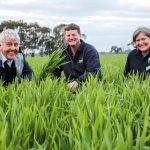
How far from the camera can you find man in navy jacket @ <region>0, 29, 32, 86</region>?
4.21 metres

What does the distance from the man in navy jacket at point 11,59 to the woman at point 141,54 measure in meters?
1.28

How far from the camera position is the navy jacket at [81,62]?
5.03 metres

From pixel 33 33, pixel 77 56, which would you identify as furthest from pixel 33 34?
pixel 77 56

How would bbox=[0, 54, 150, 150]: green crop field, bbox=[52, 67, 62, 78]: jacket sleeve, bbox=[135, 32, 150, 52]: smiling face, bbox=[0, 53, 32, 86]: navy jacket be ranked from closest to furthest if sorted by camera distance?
bbox=[0, 54, 150, 150]: green crop field, bbox=[0, 53, 32, 86]: navy jacket, bbox=[135, 32, 150, 52]: smiling face, bbox=[52, 67, 62, 78]: jacket sleeve

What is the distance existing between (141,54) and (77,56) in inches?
31.1

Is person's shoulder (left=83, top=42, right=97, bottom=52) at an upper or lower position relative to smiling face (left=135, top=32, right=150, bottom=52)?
lower

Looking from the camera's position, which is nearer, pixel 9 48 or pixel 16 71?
pixel 9 48

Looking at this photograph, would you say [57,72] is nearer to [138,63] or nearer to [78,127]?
[138,63]

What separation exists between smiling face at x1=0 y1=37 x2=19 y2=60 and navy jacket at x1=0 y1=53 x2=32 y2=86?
0.16 metres

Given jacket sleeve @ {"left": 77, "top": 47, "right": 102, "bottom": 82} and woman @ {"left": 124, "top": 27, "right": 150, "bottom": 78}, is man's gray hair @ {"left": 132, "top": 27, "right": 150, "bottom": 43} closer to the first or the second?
woman @ {"left": 124, "top": 27, "right": 150, "bottom": 78}

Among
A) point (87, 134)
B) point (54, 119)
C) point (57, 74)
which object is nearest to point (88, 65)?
point (57, 74)

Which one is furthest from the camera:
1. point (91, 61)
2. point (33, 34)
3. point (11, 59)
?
point (33, 34)

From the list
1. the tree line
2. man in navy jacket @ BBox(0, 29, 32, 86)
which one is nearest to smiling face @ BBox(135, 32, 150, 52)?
man in navy jacket @ BBox(0, 29, 32, 86)

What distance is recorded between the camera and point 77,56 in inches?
205
